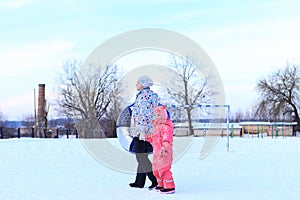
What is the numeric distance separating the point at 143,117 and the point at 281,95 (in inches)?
1564

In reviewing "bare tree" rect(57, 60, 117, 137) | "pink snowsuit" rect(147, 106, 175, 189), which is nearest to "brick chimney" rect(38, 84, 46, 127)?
"bare tree" rect(57, 60, 117, 137)

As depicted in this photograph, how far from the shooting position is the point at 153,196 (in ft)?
18.2

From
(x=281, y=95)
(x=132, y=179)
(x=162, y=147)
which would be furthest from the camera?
(x=281, y=95)

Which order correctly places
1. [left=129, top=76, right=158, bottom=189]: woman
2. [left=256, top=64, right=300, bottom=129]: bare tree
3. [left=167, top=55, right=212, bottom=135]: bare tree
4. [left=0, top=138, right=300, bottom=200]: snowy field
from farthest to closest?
[left=256, top=64, right=300, bottom=129]: bare tree < [left=167, top=55, right=212, bottom=135]: bare tree < [left=129, top=76, right=158, bottom=189]: woman < [left=0, top=138, right=300, bottom=200]: snowy field

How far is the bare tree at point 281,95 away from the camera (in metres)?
43.2

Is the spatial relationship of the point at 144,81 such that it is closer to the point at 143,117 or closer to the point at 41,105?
the point at 143,117

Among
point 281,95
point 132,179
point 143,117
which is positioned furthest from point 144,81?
point 281,95

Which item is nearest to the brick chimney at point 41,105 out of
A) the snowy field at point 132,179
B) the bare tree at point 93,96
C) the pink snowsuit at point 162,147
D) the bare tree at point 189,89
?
the bare tree at point 93,96

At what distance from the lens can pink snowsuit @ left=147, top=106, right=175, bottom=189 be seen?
18.8 feet

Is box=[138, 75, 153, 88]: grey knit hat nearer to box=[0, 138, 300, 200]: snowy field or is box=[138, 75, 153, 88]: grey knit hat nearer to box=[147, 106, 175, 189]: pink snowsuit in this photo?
box=[147, 106, 175, 189]: pink snowsuit

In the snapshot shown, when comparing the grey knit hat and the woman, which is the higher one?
the grey knit hat

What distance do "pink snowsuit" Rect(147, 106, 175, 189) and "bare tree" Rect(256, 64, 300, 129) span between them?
129ft

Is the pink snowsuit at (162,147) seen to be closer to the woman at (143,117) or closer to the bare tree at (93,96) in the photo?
the woman at (143,117)

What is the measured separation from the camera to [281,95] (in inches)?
1705
